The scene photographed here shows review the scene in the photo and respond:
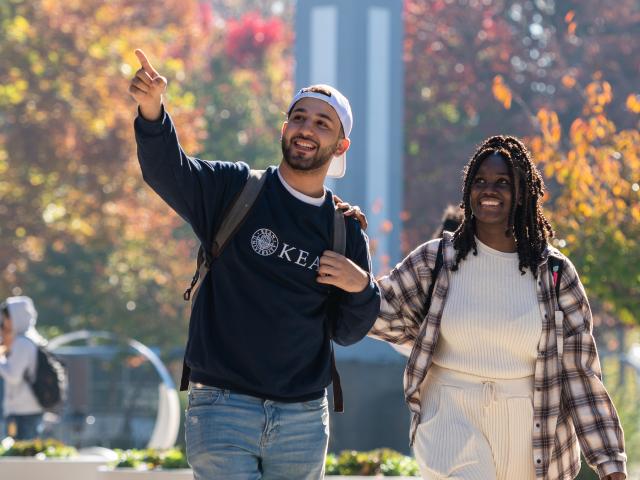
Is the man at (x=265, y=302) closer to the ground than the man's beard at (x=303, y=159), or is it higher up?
closer to the ground

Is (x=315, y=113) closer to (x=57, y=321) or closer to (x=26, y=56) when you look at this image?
(x=26, y=56)

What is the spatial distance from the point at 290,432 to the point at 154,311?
61.7ft

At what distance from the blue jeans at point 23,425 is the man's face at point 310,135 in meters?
7.95

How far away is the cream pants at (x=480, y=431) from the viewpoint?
5.71 m

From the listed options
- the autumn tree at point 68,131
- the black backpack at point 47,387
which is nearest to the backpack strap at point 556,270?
the black backpack at point 47,387

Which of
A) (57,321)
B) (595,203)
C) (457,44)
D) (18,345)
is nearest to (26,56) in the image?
(57,321)

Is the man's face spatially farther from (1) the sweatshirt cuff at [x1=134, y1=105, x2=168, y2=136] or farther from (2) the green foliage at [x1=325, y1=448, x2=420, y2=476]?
(2) the green foliage at [x1=325, y1=448, x2=420, y2=476]

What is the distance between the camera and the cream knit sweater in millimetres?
5750

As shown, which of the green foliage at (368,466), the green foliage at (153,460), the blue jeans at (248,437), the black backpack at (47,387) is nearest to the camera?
the blue jeans at (248,437)

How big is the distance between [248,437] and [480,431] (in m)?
1.18

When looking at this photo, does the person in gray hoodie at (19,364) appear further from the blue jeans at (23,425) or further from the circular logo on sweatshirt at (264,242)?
the circular logo on sweatshirt at (264,242)

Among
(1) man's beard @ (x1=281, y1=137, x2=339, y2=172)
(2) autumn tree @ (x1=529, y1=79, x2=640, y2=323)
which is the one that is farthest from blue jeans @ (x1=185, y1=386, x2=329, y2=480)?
(2) autumn tree @ (x1=529, y1=79, x2=640, y2=323)

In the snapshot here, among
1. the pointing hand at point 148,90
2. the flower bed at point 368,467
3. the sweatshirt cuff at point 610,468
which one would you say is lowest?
the flower bed at point 368,467

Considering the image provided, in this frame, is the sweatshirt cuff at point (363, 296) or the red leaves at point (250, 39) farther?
the red leaves at point (250, 39)
